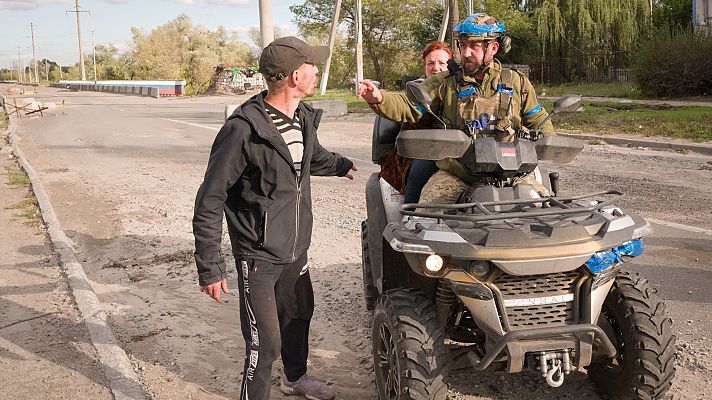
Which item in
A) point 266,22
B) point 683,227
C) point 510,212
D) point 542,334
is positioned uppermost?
point 266,22

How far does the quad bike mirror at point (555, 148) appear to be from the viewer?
3.60 m

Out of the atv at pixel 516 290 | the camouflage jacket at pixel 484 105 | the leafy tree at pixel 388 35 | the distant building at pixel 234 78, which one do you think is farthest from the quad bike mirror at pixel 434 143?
the distant building at pixel 234 78

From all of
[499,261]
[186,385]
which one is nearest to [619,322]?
[499,261]

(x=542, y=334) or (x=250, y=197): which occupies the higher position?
(x=250, y=197)

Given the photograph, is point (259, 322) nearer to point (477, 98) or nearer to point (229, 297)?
point (477, 98)

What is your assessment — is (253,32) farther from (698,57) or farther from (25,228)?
(25,228)

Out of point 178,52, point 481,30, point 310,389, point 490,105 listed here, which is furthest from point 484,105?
point 178,52

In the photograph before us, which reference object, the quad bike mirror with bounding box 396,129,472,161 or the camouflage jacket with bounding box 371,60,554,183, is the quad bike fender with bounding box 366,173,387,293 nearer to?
the camouflage jacket with bounding box 371,60,554,183

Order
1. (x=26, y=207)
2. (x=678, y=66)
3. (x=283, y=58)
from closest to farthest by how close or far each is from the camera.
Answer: (x=283, y=58) < (x=26, y=207) < (x=678, y=66)

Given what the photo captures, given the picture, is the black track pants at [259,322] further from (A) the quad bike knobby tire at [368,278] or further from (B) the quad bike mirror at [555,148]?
(B) the quad bike mirror at [555,148]

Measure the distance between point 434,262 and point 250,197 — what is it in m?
0.97

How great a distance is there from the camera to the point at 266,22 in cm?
1031

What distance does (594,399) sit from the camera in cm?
376

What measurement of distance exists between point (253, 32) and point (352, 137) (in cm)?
8183
